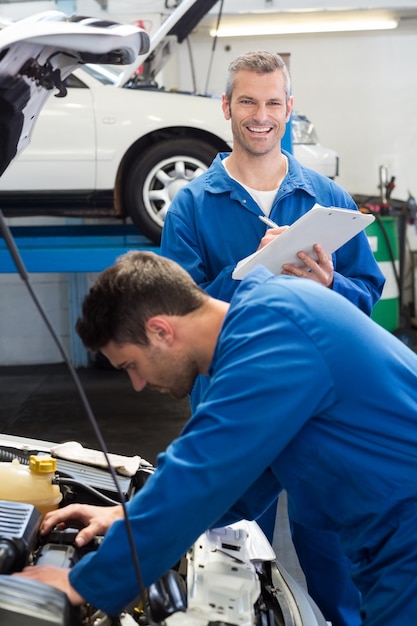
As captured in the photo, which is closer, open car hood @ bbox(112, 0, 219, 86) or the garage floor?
open car hood @ bbox(112, 0, 219, 86)

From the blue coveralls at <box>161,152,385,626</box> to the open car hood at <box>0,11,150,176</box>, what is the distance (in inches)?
24.3

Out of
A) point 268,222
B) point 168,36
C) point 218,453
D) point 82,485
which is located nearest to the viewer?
point 218,453

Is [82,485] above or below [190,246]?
below

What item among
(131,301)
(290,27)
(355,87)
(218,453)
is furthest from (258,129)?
(355,87)

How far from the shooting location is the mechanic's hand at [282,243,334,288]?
224 cm

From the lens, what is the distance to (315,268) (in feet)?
7.36

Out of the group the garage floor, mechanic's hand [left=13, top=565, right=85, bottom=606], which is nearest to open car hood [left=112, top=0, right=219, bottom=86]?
the garage floor

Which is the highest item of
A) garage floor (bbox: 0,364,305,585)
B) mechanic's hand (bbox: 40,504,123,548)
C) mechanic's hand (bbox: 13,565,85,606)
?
mechanic's hand (bbox: 13,565,85,606)

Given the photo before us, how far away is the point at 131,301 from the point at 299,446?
407mm

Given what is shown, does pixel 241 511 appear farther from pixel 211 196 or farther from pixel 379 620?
pixel 211 196

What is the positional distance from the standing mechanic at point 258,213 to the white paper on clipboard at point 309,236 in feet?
0.61

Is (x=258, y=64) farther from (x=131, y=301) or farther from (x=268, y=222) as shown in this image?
(x=131, y=301)

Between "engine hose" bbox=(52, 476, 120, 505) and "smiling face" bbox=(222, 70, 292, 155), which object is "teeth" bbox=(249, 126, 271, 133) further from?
"engine hose" bbox=(52, 476, 120, 505)

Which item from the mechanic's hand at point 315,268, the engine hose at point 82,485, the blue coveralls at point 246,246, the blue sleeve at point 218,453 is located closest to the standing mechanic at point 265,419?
the blue sleeve at point 218,453
